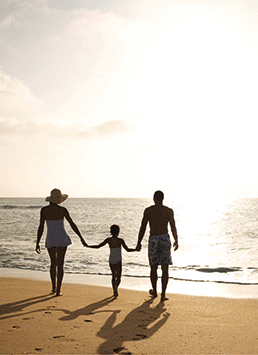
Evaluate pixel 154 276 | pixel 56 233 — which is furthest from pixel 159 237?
pixel 56 233

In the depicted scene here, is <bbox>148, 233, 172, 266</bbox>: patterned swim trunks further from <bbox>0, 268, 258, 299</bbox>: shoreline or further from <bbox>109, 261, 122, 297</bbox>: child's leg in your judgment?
<bbox>0, 268, 258, 299</bbox>: shoreline

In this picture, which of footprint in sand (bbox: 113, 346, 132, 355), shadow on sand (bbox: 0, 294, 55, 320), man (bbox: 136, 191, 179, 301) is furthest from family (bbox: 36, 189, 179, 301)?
footprint in sand (bbox: 113, 346, 132, 355)

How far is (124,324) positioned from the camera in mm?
4805

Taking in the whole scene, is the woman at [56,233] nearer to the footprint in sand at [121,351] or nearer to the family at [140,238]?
the family at [140,238]

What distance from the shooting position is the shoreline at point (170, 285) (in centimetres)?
775

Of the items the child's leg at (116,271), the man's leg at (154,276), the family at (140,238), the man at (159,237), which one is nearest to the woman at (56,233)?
the family at (140,238)

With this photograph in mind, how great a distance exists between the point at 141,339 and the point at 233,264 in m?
9.48

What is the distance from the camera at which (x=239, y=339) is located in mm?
4320

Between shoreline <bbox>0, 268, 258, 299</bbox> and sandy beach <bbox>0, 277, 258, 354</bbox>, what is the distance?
850 mm

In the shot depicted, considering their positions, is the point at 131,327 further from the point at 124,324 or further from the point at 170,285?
the point at 170,285

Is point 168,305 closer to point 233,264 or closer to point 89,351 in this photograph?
point 89,351

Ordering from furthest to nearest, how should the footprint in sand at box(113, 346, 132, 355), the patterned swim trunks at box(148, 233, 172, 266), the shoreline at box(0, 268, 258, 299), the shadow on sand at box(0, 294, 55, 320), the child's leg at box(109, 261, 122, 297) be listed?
the shoreline at box(0, 268, 258, 299), the child's leg at box(109, 261, 122, 297), the patterned swim trunks at box(148, 233, 172, 266), the shadow on sand at box(0, 294, 55, 320), the footprint in sand at box(113, 346, 132, 355)

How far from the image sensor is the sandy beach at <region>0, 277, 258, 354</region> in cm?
394

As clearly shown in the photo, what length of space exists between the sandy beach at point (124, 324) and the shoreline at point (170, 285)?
0.85m
